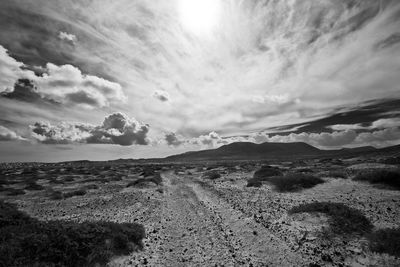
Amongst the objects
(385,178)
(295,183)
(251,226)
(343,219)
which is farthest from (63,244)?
(385,178)

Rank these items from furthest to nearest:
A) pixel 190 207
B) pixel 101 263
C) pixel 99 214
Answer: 1. pixel 190 207
2. pixel 99 214
3. pixel 101 263

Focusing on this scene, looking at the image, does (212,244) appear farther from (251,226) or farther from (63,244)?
(63,244)

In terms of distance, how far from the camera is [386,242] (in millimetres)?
7809

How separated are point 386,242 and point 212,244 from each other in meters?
6.77

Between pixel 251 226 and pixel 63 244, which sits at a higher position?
pixel 63 244

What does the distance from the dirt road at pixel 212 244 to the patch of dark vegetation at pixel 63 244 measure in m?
0.71

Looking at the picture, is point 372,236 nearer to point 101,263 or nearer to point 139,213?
point 101,263

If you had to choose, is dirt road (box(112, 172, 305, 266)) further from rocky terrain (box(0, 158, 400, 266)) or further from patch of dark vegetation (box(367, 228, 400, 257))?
patch of dark vegetation (box(367, 228, 400, 257))

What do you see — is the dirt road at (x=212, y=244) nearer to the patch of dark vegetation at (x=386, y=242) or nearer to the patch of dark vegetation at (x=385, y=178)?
the patch of dark vegetation at (x=386, y=242)

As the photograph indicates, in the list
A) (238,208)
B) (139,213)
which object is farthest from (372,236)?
(139,213)

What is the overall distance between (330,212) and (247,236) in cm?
509

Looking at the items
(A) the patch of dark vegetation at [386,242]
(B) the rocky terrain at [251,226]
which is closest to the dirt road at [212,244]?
(B) the rocky terrain at [251,226]

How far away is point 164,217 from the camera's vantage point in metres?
14.5

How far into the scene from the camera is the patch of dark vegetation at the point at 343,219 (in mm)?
9578
